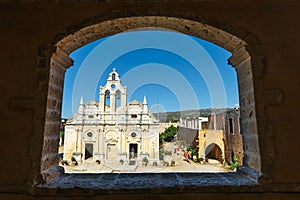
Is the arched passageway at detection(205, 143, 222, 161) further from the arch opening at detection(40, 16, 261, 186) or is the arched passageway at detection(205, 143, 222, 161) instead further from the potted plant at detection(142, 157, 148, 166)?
the arch opening at detection(40, 16, 261, 186)

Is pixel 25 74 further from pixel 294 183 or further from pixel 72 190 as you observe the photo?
pixel 294 183

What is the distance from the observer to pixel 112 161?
1625 centimetres

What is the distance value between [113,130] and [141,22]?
16052 millimetres

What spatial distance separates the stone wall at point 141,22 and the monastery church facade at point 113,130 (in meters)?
14.3

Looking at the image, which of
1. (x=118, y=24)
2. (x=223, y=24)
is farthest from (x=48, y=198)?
(x=223, y=24)

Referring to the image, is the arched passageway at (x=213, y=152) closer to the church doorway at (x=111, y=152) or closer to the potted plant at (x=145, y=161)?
the potted plant at (x=145, y=161)

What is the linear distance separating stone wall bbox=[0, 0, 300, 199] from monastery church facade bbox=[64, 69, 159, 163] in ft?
47.0

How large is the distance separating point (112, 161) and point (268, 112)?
16261mm

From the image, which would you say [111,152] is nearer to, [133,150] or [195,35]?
[133,150]

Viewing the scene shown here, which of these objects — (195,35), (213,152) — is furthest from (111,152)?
(195,35)

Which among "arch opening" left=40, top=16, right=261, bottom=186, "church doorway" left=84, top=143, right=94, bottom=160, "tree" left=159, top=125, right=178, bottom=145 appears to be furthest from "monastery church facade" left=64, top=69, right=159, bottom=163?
"arch opening" left=40, top=16, right=261, bottom=186

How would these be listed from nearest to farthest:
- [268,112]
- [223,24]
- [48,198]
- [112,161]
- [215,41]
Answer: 1. [48,198]
2. [268,112]
3. [223,24]
4. [215,41]
5. [112,161]

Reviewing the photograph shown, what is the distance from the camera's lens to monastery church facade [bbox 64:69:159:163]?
16.2 m

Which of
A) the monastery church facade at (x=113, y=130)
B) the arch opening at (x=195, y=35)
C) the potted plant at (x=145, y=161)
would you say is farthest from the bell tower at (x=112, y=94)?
the arch opening at (x=195, y=35)
